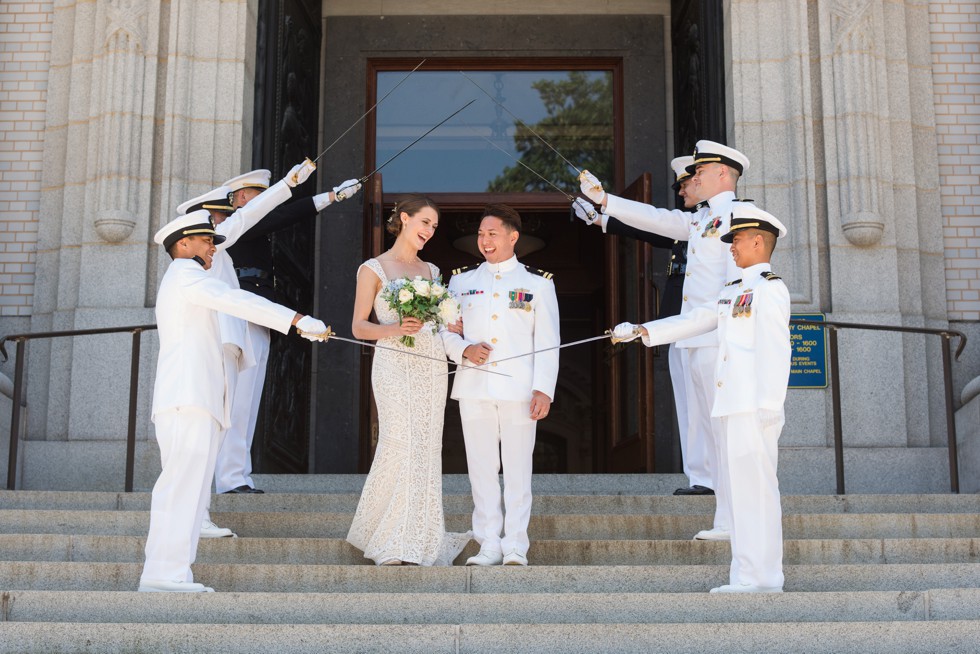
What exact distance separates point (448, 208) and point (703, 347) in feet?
18.8

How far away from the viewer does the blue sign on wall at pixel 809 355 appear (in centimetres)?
1036

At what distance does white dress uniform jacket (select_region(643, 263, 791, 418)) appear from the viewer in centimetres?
701

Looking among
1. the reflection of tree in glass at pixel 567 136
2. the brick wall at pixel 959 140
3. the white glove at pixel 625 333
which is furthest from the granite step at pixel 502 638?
the reflection of tree in glass at pixel 567 136

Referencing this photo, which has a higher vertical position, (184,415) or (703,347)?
(703,347)

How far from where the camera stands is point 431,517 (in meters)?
7.50

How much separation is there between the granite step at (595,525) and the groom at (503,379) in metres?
0.59

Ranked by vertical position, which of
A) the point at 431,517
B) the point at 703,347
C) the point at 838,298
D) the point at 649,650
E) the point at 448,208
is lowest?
the point at 649,650

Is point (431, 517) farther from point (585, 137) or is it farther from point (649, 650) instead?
point (585, 137)

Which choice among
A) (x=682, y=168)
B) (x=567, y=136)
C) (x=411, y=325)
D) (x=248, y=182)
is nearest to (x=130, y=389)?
(x=248, y=182)

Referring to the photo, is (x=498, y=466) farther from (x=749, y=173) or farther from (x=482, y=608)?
(x=749, y=173)

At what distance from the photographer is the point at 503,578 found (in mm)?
7004

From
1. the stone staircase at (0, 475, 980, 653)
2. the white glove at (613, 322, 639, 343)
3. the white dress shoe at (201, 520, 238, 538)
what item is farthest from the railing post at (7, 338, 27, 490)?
the white glove at (613, 322, 639, 343)

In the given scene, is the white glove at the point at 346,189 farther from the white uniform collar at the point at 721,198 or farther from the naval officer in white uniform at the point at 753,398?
Result: the naval officer in white uniform at the point at 753,398

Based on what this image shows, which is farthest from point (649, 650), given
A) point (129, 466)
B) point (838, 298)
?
point (838, 298)
